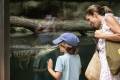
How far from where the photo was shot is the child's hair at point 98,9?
2893 mm

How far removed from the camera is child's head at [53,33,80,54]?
2.88 m

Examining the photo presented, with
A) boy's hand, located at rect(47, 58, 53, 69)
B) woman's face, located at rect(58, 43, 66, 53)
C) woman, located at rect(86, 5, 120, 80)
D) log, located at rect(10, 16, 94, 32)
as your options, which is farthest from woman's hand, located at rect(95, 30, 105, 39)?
boy's hand, located at rect(47, 58, 53, 69)

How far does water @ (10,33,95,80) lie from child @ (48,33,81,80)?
4cm

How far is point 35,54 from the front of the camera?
286cm

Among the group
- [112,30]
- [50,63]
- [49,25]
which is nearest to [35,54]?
[50,63]

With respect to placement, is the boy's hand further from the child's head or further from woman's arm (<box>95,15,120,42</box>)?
woman's arm (<box>95,15,120,42</box>)

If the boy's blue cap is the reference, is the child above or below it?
below

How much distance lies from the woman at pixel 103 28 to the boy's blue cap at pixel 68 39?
19 cm

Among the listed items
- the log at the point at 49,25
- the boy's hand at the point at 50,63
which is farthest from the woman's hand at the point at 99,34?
the boy's hand at the point at 50,63

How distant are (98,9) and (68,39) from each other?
0.38m

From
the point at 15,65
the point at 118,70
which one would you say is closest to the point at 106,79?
the point at 118,70

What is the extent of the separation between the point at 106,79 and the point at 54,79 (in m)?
0.47

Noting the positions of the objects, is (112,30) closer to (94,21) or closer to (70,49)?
(94,21)

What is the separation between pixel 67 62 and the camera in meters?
2.90
